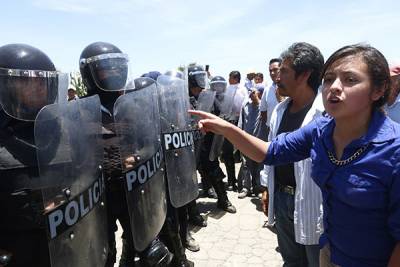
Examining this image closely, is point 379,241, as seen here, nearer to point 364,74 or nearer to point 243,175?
point 364,74

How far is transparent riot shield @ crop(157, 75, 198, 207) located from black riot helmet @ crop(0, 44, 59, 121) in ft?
3.63

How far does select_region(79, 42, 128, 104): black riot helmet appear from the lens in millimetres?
2529

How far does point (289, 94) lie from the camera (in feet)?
7.82

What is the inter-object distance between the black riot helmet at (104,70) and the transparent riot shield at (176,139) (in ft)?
1.30

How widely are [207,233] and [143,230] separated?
7.50 ft

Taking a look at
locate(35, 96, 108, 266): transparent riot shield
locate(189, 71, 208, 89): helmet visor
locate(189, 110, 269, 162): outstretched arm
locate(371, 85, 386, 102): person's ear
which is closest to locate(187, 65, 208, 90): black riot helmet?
locate(189, 71, 208, 89): helmet visor

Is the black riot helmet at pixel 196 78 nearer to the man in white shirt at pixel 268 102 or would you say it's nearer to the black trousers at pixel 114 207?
the man in white shirt at pixel 268 102

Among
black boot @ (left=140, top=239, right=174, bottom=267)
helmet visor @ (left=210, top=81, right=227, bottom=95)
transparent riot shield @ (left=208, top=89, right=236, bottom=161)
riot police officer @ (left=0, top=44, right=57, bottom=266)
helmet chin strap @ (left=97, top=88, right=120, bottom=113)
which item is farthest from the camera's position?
helmet visor @ (left=210, top=81, right=227, bottom=95)

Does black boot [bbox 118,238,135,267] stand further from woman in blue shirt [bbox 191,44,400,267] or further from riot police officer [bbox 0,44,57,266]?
woman in blue shirt [bbox 191,44,400,267]

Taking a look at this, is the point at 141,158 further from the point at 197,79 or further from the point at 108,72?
the point at 197,79

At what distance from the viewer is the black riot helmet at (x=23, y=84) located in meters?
1.78

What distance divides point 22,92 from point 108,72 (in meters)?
0.82

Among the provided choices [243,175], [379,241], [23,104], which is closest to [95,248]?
[23,104]

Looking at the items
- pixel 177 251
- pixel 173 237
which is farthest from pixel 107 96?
pixel 177 251
